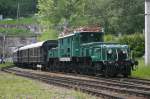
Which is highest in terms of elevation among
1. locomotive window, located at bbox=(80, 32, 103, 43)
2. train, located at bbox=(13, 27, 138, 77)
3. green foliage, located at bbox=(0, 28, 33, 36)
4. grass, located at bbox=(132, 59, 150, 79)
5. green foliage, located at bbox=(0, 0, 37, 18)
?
green foliage, located at bbox=(0, 0, 37, 18)

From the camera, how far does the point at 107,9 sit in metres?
73.3

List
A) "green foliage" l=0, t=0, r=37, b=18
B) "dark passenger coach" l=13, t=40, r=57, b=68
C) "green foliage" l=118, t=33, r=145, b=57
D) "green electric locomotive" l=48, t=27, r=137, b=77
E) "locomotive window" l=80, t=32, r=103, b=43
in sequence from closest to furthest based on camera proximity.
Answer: "green electric locomotive" l=48, t=27, r=137, b=77 → "locomotive window" l=80, t=32, r=103, b=43 → "dark passenger coach" l=13, t=40, r=57, b=68 → "green foliage" l=118, t=33, r=145, b=57 → "green foliage" l=0, t=0, r=37, b=18

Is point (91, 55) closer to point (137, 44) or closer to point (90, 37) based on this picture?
point (90, 37)

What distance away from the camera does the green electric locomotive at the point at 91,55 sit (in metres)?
31.0

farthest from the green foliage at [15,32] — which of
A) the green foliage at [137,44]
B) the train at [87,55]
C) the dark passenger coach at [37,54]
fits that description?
the train at [87,55]

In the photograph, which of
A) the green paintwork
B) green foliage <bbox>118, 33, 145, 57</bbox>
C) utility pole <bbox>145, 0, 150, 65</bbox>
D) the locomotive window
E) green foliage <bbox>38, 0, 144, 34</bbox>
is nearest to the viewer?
the green paintwork

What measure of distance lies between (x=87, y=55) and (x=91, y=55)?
2.57 ft

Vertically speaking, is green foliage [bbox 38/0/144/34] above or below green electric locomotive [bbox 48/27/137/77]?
above

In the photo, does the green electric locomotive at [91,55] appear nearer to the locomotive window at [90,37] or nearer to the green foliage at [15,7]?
the locomotive window at [90,37]

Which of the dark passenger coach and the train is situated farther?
the dark passenger coach

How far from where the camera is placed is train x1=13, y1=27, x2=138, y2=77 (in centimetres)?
3109

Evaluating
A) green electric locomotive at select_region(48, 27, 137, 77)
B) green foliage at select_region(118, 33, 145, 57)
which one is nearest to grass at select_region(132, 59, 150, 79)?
green electric locomotive at select_region(48, 27, 137, 77)

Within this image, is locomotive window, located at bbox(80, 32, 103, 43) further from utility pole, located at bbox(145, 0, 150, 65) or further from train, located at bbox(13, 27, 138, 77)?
utility pole, located at bbox(145, 0, 150, 65)

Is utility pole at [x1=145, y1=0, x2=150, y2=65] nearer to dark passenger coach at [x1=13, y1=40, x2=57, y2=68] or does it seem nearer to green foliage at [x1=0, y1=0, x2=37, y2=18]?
dark passenger coach at [x1=13, y1=40, x2=57, y2=68]
